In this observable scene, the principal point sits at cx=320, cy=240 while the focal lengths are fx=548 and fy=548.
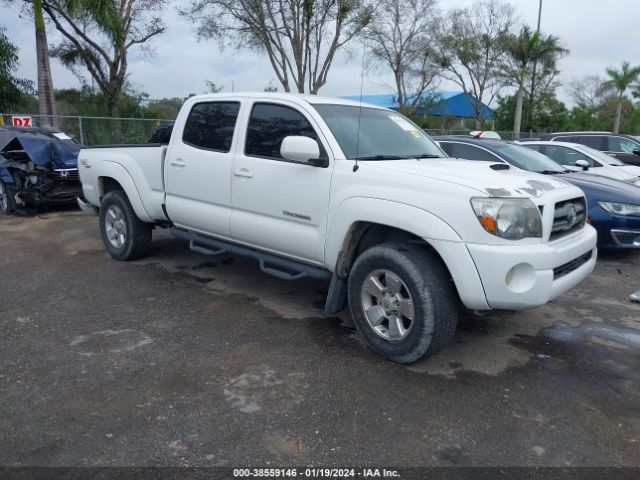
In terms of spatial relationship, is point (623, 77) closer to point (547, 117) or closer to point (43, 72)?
point (547, 117)

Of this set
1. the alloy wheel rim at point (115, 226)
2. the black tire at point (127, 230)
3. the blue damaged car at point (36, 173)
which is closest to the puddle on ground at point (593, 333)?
the black tire at point (127, 230)

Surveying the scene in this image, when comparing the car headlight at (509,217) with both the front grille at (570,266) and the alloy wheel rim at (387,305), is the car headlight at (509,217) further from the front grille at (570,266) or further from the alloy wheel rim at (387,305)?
the alloy wheel rim at (387,305)

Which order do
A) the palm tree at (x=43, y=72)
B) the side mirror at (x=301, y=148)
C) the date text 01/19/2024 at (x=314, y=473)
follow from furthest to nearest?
the palm tree at (x=43, y=72) → the side mirror at (x=301, y=148) → the date text 01/19/2024 at (x=314, y=473)

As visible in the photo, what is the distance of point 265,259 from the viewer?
4.85 m

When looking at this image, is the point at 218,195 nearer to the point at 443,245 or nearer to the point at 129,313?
the point at 129,313

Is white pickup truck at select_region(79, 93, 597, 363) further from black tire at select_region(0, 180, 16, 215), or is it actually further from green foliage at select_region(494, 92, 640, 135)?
green foliage at select_region(494, 92, 640, 135)

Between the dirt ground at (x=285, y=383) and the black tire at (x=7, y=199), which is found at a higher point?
the black tire at (x=7, y=199)

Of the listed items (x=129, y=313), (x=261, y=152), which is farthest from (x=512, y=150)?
(x=129, y=313)

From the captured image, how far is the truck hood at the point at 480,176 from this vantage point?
3624mm

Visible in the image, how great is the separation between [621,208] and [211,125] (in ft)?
Result: 16.9

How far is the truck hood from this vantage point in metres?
3.62

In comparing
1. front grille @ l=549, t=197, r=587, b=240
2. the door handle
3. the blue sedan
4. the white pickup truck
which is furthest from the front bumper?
the blue sedan

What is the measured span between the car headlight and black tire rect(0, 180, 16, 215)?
8.99m

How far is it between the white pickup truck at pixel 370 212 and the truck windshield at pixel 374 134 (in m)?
0.02
